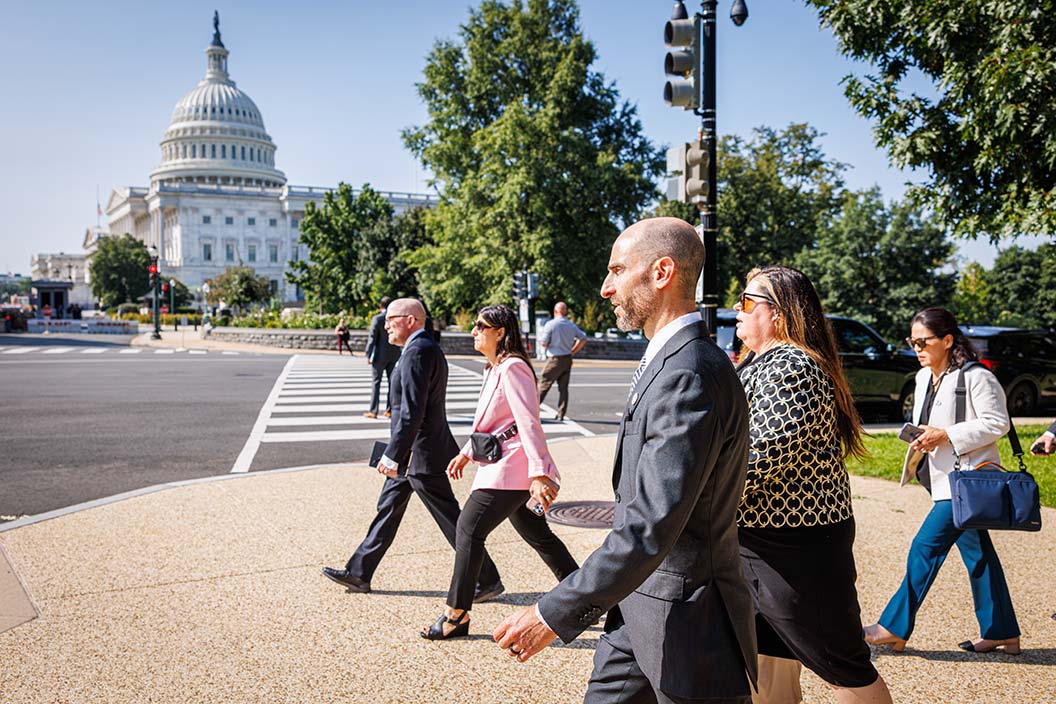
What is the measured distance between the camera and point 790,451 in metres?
2.96

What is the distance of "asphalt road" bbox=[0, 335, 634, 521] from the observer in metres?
9.63

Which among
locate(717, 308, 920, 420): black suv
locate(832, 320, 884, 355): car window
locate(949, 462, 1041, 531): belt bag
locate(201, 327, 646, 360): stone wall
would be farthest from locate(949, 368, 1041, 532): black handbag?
locate(201, 327, 646, 360): stone wall

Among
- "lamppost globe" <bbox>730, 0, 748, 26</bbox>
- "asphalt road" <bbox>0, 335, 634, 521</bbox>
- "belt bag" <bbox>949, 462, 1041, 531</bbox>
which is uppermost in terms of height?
"lamppost globe" <bbox>730, 0, 748, 26</bbox>

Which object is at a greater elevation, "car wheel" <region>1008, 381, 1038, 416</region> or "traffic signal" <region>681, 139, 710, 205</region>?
"traffic signal" <region>681, 139, 710, 205</region>

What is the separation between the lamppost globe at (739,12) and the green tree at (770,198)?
3701 centimetres

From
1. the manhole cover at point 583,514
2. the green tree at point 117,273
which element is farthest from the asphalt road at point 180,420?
the green tree at point 117,273

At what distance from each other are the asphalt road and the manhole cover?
3823 mm

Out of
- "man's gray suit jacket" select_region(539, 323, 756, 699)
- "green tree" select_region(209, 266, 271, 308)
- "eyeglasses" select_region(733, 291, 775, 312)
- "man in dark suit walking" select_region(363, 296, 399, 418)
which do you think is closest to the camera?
"man's gray suit jacket" select_region(539, 323, 756, 699)

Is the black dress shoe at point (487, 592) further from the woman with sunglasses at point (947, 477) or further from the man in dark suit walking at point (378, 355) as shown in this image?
the man in dark suit walking at point (378, 355)

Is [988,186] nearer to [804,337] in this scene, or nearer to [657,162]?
[804,337]

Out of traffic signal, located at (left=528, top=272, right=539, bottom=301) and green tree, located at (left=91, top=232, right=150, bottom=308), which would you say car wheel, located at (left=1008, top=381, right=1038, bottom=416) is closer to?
traffic signal, located at (left=528, top=272, right=539, bottom=301)

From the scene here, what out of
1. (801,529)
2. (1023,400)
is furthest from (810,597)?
(1023,400)

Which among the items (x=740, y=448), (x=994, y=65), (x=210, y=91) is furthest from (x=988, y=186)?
(x=210, y=91)

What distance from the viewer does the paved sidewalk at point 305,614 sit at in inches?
160
